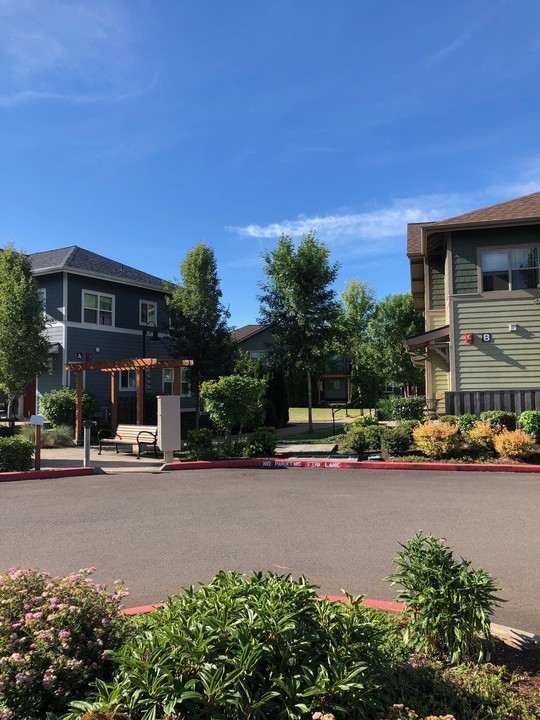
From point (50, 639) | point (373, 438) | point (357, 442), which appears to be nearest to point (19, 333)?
point (357, 442)

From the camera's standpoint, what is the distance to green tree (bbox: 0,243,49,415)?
18359 millimetres

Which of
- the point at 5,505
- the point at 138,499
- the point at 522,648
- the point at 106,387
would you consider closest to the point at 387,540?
the point at 522,648

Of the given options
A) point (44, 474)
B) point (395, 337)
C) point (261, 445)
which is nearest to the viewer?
point (44, 474)

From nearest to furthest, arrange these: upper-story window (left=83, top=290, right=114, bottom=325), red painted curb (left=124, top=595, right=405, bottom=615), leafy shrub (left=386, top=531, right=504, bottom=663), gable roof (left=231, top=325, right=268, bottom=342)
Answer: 1. leafy shrub (left=386, top=531, right=504, bottom=663)
2. red painted curb (left=124, top=595, right=405, bottom=615)
3. upper-story window (left=83, top=290, right=114, bottom=325)
4. gable roof (left=231, top=325, right=268, bottom=342)

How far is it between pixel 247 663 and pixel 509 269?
16.6m

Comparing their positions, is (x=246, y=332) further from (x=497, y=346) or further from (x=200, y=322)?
(x=497, y=346)

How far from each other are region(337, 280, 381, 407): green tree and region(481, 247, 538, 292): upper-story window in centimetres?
1782

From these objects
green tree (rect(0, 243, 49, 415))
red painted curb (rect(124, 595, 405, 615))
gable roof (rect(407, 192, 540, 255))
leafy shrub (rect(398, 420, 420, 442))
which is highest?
gable roof (rect(407, 192, 540, 255))

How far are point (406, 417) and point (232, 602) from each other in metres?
14.5

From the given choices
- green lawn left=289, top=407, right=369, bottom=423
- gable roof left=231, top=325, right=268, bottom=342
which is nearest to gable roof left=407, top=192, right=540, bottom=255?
green lawn left=289, top=407, right=369, bottom=423

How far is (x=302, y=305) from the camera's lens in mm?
21156

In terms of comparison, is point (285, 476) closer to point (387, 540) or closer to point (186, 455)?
point (186, 455)

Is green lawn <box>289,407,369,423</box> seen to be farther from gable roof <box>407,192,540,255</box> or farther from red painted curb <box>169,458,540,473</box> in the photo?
red painted curb <box>169,458,540,473</box>

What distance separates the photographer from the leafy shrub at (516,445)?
12086 millimetres
